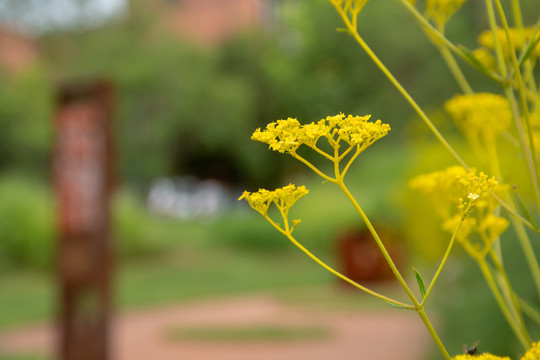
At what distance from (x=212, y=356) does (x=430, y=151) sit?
13.5 ft

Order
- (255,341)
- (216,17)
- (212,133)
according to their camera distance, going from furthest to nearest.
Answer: (216,17) < (212,133) < (255,341)

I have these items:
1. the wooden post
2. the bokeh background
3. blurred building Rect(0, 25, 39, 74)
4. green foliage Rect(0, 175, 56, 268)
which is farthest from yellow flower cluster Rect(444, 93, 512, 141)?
blurred building Rect(0, 25, 39, 74)

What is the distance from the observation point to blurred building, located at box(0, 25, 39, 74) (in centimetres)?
1752

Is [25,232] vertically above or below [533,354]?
above

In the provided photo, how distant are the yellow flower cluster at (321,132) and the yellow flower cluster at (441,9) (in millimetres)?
406

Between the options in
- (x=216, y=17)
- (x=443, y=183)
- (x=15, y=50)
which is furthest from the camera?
(x=216, y=17)

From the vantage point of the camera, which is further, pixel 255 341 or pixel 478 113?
pixel 255 341

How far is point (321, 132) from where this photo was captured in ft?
2.32

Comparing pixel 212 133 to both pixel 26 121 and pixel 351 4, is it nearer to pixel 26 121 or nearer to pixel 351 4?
pixel 26 121

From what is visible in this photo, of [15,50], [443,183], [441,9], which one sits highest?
[15,50]

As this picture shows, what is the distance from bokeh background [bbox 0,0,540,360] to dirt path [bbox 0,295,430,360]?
47 cm

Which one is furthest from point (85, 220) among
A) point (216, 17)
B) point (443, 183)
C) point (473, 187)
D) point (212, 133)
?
point (216, 17)

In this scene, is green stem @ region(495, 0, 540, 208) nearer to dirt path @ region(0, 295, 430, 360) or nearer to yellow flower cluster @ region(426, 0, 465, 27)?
yellow flower cluster @ region(426, 0, 465, 27)

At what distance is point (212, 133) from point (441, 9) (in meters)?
17.8
